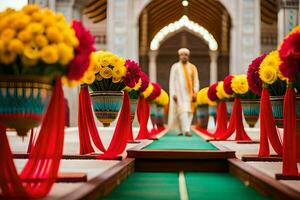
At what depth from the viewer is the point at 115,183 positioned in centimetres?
500

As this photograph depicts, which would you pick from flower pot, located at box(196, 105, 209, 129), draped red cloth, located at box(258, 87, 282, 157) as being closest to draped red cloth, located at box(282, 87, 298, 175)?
draped red cloth, located at box(258, 87, 282, 157)

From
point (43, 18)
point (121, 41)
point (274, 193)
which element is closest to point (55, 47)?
point (43, 18)

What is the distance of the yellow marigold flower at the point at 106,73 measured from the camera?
673 centimetres

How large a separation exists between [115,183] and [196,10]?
80.9 ft

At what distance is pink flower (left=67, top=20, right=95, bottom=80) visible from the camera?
11.8ft

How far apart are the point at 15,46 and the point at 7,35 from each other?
81 mm

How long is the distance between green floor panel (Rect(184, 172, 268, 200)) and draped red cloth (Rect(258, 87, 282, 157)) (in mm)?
500

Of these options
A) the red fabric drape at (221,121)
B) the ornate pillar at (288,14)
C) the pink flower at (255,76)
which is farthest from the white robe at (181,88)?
the pink flower at (255,76)

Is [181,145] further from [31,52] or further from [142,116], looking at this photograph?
[31,52]

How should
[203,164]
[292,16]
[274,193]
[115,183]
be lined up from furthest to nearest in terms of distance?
[292,16]
[203,164]
[115,183]
[274,193]

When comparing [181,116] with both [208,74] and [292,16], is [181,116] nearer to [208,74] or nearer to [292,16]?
[292,16]

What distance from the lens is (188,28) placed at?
97.6 ft

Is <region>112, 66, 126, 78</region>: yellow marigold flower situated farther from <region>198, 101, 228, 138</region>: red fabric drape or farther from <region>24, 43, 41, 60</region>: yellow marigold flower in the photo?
<region>198, 101, 228, 138</region>: red fabric drape

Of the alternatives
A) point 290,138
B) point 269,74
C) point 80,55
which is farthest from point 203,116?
point 80,55
